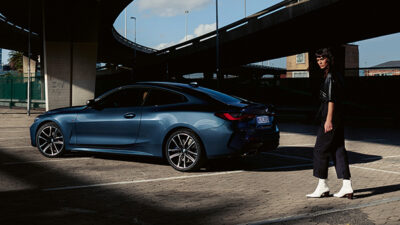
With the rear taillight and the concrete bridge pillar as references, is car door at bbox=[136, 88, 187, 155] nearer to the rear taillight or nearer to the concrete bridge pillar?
the rear taillight

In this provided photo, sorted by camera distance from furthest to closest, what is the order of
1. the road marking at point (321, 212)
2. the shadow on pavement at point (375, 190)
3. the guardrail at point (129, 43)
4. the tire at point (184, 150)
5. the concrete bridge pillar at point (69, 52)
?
the guardrail at point (129, 43) → the concrete bridge pillar at point (69, 52) → the tire at point (184, 150) → the shadow on pavement at point (375, 190) → the road marking at point (321, 212)

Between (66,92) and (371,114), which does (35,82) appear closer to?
(66,92)

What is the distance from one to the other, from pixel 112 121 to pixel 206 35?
117 ft

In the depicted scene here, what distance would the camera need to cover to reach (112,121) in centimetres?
852

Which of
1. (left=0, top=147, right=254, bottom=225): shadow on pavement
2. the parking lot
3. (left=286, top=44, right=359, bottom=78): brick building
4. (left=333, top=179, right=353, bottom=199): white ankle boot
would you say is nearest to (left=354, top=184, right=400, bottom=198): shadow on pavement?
the parking lot

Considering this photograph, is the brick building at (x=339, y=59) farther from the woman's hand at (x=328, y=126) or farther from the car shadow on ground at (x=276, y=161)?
the woman's hand at (x=328, y=126)

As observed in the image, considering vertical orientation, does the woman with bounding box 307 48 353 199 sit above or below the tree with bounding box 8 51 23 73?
below

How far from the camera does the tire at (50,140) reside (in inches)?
363

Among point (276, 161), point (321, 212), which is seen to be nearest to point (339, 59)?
point (276, 161)

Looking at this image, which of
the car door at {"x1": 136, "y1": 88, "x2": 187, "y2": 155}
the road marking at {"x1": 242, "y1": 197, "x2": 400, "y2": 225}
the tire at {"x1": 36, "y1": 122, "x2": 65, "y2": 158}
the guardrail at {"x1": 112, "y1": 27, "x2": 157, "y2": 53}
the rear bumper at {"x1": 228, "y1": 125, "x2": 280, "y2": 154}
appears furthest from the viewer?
the guardrail at {"x1": 112, "y1": 27, "x2": 157, "y2": 53}

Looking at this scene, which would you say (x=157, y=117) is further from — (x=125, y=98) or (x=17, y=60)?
(x=17, y=60)

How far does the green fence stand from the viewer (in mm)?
30345

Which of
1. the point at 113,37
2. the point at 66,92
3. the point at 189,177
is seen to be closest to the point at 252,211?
the point at 189,177

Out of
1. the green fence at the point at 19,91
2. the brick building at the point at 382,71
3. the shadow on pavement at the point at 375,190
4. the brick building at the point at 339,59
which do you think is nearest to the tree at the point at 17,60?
the brick building at the point at 339,59
